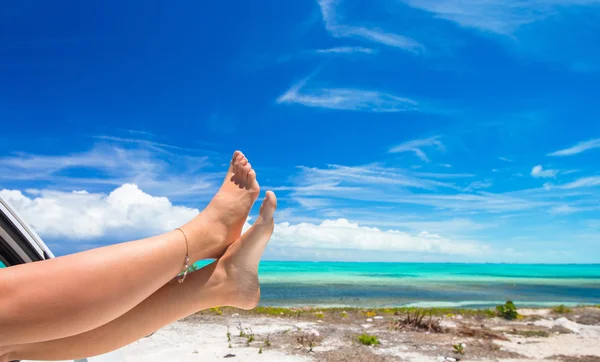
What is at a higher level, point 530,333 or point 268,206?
point 268,206

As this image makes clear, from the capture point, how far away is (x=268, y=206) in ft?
7.43

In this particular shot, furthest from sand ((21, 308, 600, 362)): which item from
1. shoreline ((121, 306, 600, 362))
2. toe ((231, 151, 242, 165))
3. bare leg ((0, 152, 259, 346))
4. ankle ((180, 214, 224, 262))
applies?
bare leg ((0, 152, 259, 346))

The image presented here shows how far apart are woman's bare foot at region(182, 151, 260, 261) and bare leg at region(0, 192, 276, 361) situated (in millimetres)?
82

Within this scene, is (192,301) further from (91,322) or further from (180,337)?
(180,337)

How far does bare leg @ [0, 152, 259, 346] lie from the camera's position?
1.30m

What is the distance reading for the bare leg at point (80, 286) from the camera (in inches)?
51.1

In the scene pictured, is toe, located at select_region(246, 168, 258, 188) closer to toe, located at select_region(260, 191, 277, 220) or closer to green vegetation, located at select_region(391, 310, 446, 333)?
toe, located at select_region(260, 191, 277, 220)

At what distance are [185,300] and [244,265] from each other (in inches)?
13.0

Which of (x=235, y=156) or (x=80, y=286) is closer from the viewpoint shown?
(x=80, y=286)

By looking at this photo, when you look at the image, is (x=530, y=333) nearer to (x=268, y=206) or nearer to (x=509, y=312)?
(x=509, y=312)

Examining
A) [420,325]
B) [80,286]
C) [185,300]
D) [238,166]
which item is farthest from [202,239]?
[420,325]

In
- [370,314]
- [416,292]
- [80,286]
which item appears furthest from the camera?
[416,292]

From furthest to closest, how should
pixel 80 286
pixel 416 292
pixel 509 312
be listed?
pixel 416 292 < pixel 509 312 < pixel 80 286

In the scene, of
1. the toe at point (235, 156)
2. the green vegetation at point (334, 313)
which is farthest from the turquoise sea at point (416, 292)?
the toe at point (235, 156)
